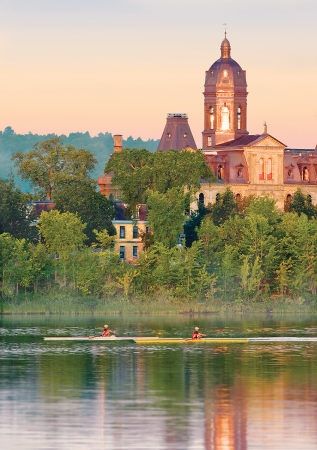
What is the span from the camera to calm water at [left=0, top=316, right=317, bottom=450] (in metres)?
68.0

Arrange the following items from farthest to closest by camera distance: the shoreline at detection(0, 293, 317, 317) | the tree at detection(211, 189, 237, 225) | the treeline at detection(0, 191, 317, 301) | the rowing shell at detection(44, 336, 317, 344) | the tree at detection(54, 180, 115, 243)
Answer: the tree at detection(211, 189, 237, 225)
the tree at detection(54, 180, 115, 243)
the treeline at detection(0, 191, 317, 301)
the shoreline at detection(0, 293, 317, 317)
the rowing shell at detection(44, 336, 317, 344)

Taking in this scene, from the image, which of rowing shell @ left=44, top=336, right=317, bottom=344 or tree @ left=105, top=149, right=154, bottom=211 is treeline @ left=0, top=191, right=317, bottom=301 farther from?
rowing shell @ left=44, top=336, right=317, bottom=344

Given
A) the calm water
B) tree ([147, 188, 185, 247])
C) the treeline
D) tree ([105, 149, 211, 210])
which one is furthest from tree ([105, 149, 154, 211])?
the calm water

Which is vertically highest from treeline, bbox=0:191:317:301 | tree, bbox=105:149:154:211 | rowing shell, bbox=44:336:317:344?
tree, bbox=105:149:154:211

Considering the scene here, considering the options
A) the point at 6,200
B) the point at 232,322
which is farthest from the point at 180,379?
the point at 6,200

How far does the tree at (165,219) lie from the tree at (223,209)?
968cm

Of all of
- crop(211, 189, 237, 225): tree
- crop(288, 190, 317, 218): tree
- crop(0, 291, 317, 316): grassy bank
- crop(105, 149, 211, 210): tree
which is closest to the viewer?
crop(0, 291, 317, 316): grassy bank

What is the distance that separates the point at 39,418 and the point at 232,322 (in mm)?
60572

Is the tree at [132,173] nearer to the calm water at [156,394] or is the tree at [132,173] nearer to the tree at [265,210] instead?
the tree at [265,210]

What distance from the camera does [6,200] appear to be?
167375 mm

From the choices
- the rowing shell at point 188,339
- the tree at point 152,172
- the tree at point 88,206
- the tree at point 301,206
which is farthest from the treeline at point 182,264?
the rowing shell at point 188,339

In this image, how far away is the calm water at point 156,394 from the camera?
68.0 m

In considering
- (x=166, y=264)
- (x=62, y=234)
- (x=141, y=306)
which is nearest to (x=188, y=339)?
(x=141, y=306)

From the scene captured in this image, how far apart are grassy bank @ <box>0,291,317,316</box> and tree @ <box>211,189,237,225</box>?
26.9 meters
